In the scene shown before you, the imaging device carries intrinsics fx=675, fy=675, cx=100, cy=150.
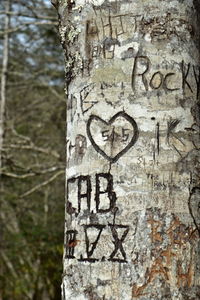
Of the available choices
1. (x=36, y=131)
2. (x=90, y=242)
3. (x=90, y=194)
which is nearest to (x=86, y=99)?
(x=90, y=194)

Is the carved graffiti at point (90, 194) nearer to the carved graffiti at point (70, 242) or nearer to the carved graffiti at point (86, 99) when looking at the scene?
the carved graffiti at point (70, 242)

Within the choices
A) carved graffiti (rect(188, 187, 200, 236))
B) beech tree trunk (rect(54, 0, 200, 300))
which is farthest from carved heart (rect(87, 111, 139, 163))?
carved graffiti (rect(188, 187, 200, 236))

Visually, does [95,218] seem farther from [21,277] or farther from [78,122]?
[21,277]

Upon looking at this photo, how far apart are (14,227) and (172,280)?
45.6ft

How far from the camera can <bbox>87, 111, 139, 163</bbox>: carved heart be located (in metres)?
1.98

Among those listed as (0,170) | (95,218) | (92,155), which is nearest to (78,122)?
(92,155)

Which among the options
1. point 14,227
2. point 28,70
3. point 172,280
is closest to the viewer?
point 172,280

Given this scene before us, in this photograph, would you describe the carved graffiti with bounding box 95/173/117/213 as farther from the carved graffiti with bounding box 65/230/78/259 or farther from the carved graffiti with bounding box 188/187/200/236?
the carved graffiti with bounding box 188/187/200/236

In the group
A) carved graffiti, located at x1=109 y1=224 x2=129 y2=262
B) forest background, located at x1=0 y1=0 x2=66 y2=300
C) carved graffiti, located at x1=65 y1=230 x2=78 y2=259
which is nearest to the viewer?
carved graffiti, located at x1=109 y1=224 x2=129 y2=262

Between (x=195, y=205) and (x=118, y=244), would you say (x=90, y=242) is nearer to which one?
(x=118, y=244)

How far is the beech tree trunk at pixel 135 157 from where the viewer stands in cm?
194

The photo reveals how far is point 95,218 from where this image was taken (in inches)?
78.5

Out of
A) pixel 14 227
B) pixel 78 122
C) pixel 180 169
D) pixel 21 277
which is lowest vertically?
pixel 21 277

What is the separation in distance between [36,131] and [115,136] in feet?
35.4
